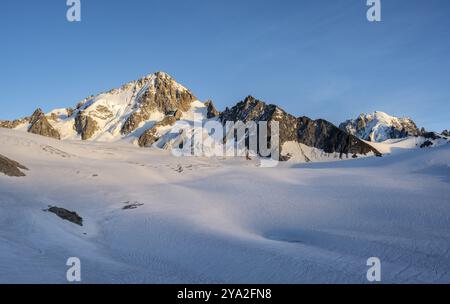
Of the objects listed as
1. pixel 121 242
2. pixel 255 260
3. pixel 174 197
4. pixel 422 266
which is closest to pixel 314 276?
pixel 255 260

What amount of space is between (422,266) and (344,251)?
15.9ft

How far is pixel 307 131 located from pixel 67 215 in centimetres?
14182

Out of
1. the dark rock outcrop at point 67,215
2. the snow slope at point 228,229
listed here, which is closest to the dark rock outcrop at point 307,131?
the snow slope at point 228,229

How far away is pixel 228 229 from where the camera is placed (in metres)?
32.2

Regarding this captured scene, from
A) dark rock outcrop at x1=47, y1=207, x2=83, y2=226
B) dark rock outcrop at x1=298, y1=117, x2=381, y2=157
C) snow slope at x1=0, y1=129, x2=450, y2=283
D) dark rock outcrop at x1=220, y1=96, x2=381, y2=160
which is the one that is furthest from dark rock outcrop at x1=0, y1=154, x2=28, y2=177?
dark rock outcrop at x1=298, y1=117, x2=381, y2=157

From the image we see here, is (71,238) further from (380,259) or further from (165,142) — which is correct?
(165,142)

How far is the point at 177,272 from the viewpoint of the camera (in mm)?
22219

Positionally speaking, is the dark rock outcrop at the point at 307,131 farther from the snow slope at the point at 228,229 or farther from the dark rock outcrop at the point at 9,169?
the dark rock outcrop at the point at 9,169

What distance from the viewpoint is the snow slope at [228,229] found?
2066cm

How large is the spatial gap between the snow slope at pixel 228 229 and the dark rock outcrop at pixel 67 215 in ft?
2.51

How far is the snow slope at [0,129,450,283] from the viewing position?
67.8 ft

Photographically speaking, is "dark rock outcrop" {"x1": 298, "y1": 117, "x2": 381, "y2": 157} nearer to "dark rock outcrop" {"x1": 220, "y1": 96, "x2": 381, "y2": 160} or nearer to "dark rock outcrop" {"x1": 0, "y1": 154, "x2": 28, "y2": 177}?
"dark rock outcrop" {"x1": 220, "y1": 96, "x2": 381, "y2": 160}

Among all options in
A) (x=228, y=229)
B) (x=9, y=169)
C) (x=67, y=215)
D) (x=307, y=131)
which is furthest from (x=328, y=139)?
(x=67, y=215)

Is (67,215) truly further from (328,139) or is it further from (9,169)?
(328,139)
